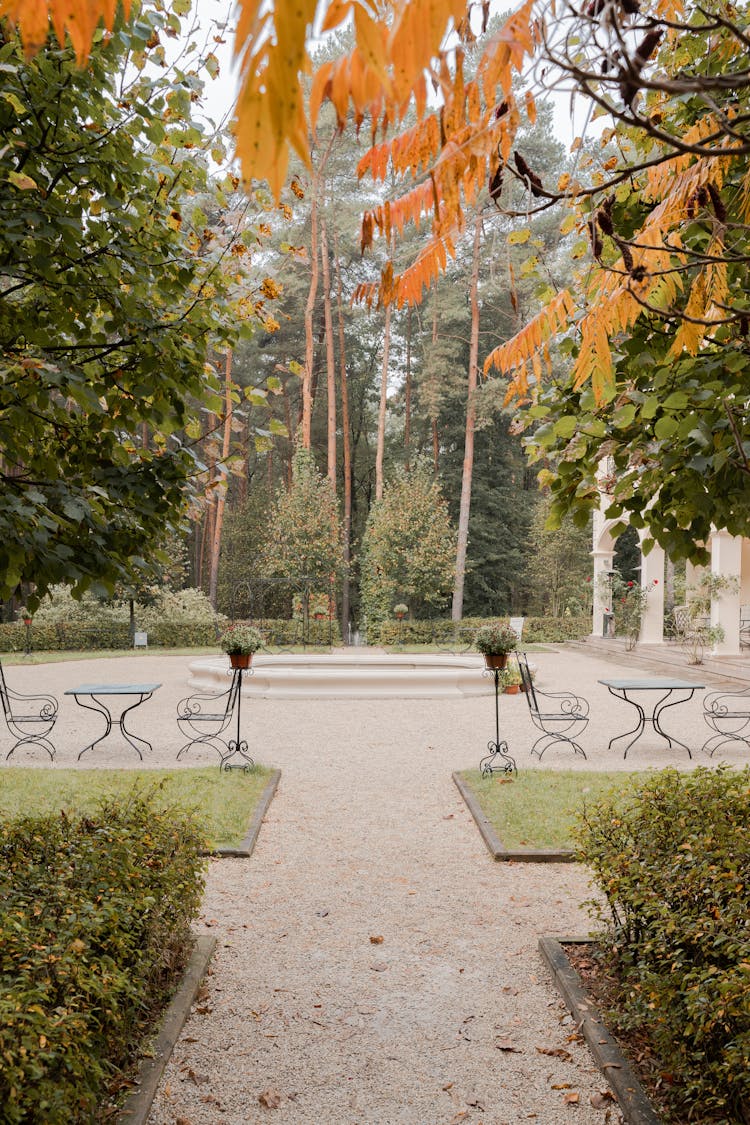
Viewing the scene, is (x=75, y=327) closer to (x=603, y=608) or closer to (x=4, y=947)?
(x=4, y=947)

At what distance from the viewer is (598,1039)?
3.29m

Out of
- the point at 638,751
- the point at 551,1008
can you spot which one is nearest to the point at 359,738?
the point at 638,751

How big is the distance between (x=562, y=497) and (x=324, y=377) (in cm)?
3145

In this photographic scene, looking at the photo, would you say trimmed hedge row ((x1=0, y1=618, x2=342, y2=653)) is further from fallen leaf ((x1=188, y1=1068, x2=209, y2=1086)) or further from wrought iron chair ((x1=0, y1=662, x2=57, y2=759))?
fallen leaf ((x1=188, y1=1068, x2=209, y2=1086))

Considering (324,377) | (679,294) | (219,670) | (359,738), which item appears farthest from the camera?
(324,377)

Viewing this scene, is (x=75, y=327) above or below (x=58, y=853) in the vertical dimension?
above

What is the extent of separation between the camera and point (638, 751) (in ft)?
31.3

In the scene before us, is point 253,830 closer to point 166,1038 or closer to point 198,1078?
point 166,1038

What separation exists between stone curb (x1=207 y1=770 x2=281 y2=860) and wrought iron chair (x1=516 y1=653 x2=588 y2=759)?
2.76 metres

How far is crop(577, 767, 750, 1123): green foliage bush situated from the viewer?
2.46 meters

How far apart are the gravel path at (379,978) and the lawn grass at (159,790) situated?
0.29 m

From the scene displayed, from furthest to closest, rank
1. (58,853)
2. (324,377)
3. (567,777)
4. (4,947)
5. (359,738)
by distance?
1. (324,377)
2. (359,738)
3. (567,777)
4. (58,853)
5. (4,947)

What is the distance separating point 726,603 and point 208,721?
11.9 m

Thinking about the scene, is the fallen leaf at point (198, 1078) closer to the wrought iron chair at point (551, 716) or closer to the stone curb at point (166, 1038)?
the stone curb at point (166, 1038)
